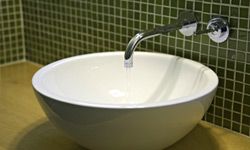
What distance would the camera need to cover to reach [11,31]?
178 cm

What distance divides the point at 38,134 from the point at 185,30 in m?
0.46

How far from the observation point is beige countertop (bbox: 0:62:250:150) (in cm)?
117

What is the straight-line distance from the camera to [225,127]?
1265 millimetres

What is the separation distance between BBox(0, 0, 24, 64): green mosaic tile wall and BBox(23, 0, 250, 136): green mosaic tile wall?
29 millimetres

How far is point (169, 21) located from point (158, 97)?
0.21 meters

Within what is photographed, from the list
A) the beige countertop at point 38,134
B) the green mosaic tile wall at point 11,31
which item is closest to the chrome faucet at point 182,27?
the beige countertop at point 38,134

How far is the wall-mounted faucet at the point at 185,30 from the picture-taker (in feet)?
3.69

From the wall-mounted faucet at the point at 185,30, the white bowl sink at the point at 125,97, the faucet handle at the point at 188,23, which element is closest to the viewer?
the white bowl sink at the point at 125,97

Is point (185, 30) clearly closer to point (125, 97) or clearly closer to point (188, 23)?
point (188, 23)

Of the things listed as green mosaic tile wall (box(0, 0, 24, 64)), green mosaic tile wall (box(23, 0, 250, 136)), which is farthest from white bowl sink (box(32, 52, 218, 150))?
green mosaic tile wall (box(0, 0, 24, 64))

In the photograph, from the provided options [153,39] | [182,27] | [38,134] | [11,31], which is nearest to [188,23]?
[182,27]

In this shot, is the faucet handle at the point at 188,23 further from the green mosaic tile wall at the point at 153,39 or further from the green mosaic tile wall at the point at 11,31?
the green mosaic tile wall at the point at 11,31

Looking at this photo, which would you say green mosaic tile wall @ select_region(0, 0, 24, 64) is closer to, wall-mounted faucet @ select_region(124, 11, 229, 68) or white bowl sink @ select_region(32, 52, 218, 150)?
white bowl sink @ select_region(32, 52, 218, 150)

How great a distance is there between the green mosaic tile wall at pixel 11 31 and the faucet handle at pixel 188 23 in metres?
0.75
